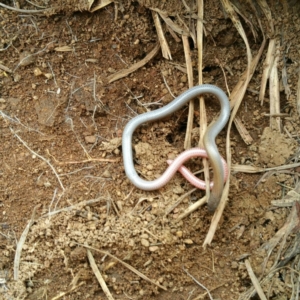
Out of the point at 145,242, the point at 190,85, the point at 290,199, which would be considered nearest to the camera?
the point at 145,242

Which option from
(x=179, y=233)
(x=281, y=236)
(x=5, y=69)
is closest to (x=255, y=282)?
(x=281, y=236)

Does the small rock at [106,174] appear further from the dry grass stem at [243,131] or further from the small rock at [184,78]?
the dry grass stem at [243,131]

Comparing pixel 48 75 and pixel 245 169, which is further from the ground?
pixel 48 75

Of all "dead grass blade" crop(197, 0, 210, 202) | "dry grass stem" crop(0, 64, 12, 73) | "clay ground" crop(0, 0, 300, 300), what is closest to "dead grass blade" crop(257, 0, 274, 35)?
"clay ground" crop(0, 0, 300, 300)

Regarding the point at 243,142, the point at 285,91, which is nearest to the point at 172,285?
the point at 243,142

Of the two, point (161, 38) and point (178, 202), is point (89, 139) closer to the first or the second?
point (178, 202)

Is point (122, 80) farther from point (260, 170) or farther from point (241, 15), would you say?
point (260, 170)

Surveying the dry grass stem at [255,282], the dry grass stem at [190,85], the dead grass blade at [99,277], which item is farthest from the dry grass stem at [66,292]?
the dry grass stem at [190,85]
